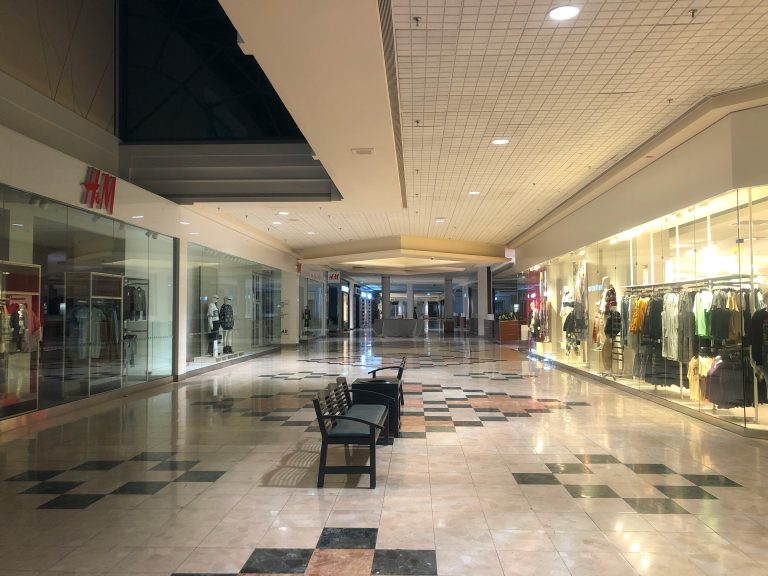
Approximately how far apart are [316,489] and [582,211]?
9240 millimetres

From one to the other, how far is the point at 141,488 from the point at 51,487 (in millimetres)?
706

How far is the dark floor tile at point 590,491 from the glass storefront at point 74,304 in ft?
20.6

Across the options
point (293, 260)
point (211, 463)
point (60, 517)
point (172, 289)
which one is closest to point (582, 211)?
point (172, 289)

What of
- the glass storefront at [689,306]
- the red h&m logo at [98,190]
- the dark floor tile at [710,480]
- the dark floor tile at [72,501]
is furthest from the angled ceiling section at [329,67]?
the dark floor tile at [710,480]

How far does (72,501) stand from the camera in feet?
13.1

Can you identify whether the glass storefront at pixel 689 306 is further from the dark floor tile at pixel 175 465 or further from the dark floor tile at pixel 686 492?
the dark floor tile at pixel 175 465

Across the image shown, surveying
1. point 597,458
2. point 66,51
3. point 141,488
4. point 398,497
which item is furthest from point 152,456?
point 66,51

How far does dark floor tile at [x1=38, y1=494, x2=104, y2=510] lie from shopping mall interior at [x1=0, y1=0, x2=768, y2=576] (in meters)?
0.06

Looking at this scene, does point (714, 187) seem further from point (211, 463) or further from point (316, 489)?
point (211, 463)

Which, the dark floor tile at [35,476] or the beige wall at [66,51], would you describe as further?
the beige wall at [66,51]

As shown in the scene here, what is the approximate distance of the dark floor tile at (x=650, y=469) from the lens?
15.4 feet

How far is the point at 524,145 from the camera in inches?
322

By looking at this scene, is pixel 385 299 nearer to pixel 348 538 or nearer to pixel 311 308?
pixel 311 308

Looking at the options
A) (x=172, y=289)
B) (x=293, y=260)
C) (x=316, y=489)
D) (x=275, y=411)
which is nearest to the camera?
(x=316, y=489)
